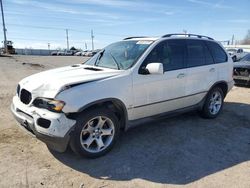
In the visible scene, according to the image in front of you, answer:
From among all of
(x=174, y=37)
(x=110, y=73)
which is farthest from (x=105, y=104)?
(x=174, y=37)

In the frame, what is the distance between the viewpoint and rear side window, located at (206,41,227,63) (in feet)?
19.2

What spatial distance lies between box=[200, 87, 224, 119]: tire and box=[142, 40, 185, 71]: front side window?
1.27 metres

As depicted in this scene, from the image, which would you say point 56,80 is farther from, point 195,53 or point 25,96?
point 195,53

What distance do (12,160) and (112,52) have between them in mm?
2615

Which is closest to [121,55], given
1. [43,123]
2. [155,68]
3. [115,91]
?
[155,68]

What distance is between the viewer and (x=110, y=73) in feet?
13.3

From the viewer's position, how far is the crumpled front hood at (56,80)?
3.58 meters

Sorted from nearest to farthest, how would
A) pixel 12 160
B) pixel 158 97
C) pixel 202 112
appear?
1. pixel 12 160
2. pixel 158 97
3. pixel 202 112

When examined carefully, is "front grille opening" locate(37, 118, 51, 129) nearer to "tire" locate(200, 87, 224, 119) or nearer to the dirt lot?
the dirt lot

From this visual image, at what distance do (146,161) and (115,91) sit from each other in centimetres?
117

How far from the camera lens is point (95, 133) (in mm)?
3924

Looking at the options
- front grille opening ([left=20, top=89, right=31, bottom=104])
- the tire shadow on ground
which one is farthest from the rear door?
front grille opening ([left=20, top=89, right=31, bottom=104])

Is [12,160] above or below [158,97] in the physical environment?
below

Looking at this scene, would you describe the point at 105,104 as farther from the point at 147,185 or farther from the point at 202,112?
the point at 202,112
